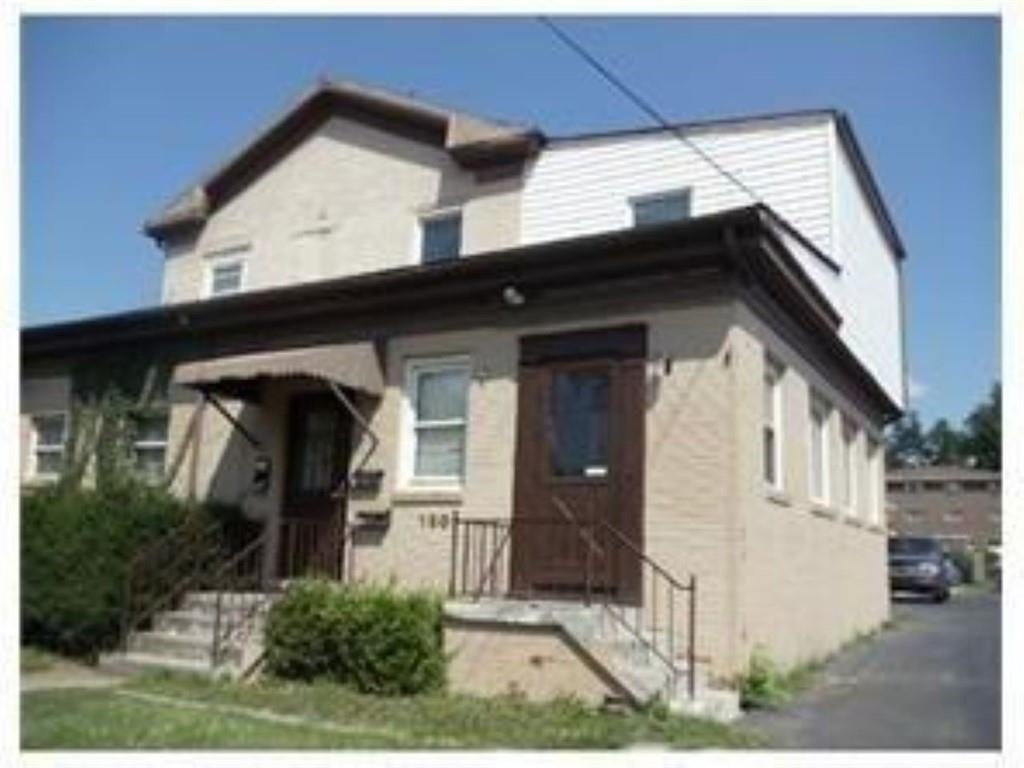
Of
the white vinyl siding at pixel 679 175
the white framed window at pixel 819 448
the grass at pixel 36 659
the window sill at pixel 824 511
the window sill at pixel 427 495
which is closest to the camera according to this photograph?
the grass at pixel 36 659

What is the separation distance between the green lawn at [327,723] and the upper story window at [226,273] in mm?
10760

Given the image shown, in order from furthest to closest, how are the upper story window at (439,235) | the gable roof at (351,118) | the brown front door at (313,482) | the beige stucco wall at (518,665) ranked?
the upper story window at (439,235), the gable roof at (351,118), the brown front door at (313,482), the beige stucco wall at (518,665)

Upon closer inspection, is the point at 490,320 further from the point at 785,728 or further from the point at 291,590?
the point at 785,728

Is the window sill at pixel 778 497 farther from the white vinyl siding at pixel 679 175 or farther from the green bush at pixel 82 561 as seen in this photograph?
the green bush at pixel 82 561

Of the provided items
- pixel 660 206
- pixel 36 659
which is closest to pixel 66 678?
pixel 36 659

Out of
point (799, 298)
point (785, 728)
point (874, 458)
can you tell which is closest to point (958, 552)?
point (874, 458)

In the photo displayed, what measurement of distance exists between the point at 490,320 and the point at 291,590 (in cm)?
370

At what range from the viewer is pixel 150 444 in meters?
17.6

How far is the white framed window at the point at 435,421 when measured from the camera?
14102 mm

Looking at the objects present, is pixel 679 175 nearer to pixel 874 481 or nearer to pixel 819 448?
pixel 819 448

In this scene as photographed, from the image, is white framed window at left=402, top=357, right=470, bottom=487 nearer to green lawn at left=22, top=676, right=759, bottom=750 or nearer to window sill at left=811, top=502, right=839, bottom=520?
green lawn at left=22, top=676, right=759, bottom=750

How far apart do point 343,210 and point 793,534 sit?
9615 mm

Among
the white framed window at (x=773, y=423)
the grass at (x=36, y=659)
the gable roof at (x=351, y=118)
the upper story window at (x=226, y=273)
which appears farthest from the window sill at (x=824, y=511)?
the upper story window at (x=226, y=273)
